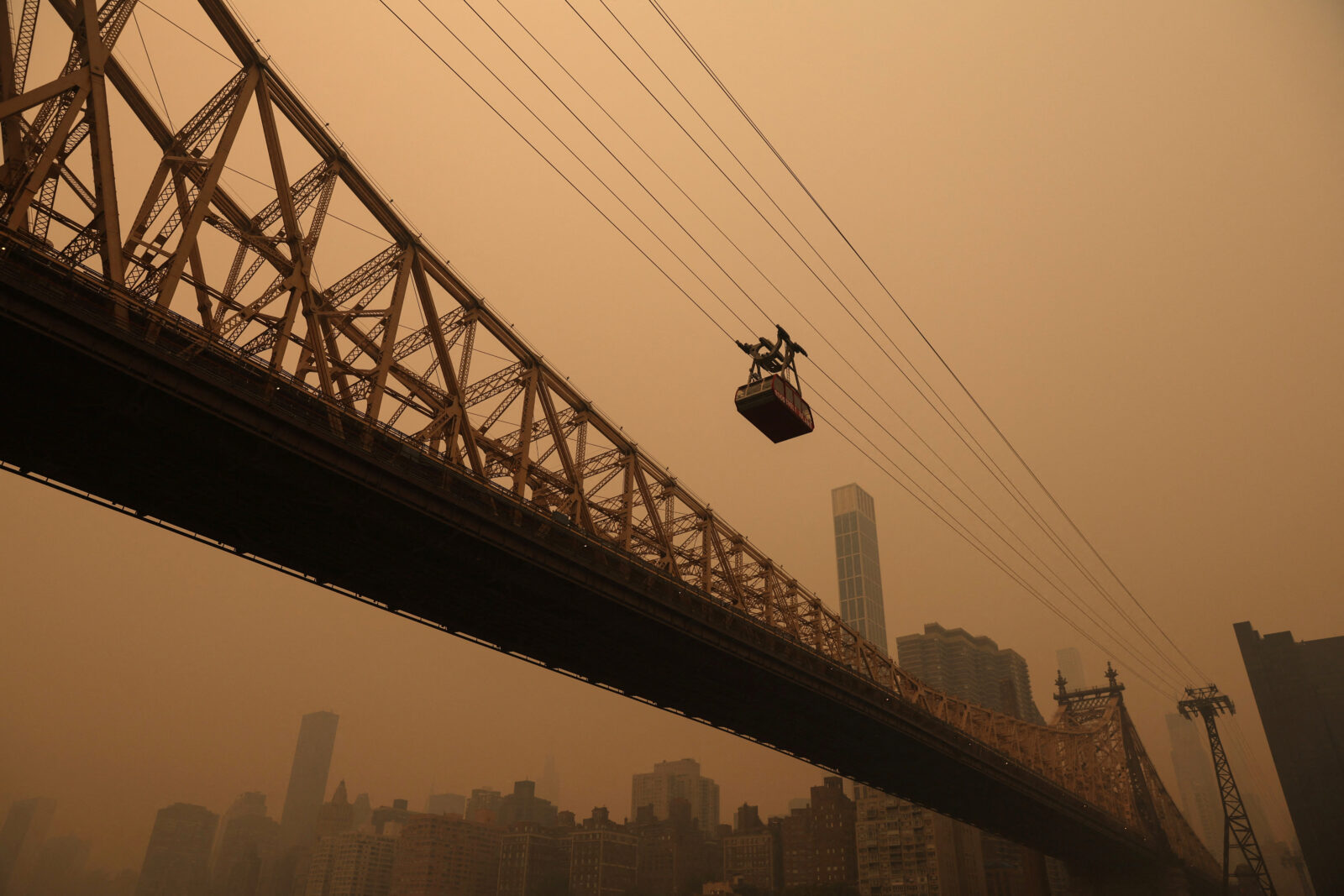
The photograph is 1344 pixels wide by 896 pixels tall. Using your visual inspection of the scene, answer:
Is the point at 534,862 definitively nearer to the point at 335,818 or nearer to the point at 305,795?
the point at 335,818

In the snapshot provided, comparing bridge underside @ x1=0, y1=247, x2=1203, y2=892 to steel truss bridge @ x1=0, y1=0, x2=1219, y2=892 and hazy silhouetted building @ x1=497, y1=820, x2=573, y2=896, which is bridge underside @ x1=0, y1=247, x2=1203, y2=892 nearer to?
steel truss bridge @ x1=0, y1=0, x2=1219, y2=892

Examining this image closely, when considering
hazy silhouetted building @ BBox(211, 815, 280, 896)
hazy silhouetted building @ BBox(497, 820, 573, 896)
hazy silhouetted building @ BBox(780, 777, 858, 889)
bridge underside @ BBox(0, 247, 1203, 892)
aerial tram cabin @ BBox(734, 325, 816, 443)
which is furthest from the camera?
hazy silhouetted building @ BBox(211, 815, 280, 896)

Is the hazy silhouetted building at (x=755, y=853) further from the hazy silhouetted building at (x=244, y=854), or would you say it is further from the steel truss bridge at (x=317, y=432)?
the steel truss bridge at (x=317, y=432)

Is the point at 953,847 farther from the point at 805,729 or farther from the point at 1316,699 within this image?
the point at 805,729

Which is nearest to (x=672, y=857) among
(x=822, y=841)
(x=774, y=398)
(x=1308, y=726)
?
(x=822, y=841)

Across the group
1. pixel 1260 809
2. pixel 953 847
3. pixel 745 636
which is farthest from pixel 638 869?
pixel 745 636

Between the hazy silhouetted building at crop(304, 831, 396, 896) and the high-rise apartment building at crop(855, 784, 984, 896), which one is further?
the hazy silhouetted building at crop(304, 831, 396, 896)

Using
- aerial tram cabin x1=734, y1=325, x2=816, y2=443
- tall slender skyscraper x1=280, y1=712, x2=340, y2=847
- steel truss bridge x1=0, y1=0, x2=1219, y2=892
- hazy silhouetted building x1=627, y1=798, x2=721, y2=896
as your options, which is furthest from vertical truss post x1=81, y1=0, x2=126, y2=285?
tall slender skyscraper x1=280, y1=712, x2=340, y2=847
